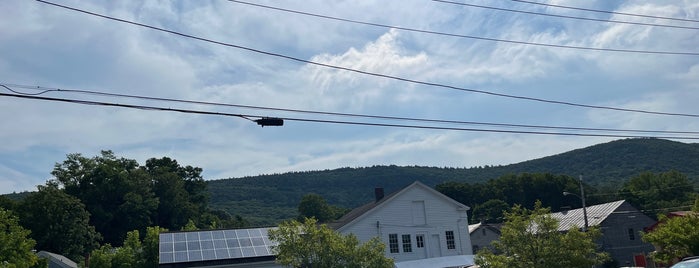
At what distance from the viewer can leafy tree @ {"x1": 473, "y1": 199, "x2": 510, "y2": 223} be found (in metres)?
125

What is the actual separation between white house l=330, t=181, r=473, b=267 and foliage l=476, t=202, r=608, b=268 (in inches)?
895

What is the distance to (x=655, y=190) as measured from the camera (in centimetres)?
11788

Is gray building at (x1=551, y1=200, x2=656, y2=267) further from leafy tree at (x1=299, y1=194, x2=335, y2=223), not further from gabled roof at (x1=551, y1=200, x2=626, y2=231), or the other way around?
leafy tree at (x1=299, y1=194, x2=335, y2=223)

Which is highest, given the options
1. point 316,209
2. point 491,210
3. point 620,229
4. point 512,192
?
point 316,209

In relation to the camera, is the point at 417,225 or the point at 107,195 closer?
the point at 417,225

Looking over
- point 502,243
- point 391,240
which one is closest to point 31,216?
point 391,240

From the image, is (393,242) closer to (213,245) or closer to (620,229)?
(213,245)

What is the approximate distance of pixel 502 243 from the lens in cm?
2494

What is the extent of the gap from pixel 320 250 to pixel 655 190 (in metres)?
106

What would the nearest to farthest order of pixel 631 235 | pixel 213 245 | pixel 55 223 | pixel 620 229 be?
pixel 213 245 → pixel 620 229 → pixel 631 235 → pixel 55 223

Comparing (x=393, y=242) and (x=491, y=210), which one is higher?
(x=491, y=210)

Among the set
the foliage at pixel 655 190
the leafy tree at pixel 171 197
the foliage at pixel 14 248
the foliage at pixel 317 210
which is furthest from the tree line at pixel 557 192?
the foliage at pixel 14 248

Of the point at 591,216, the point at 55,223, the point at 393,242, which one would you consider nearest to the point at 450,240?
the point at 393,242

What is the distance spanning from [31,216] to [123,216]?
1365 centimetres
